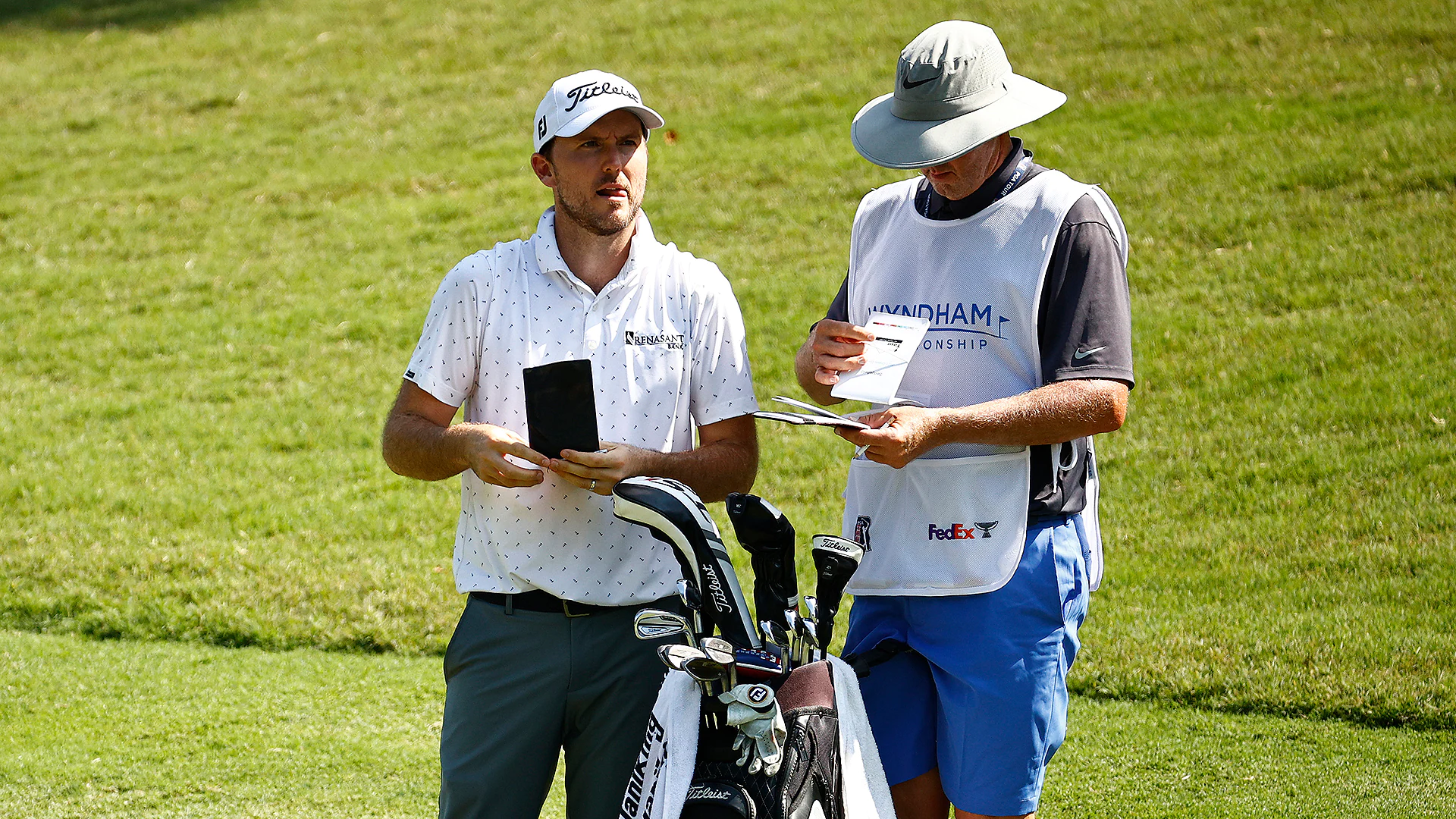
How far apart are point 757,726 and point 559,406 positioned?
3.32ft

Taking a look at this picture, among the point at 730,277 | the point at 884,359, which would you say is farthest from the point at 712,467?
the point at 730,277

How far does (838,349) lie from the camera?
305 centimetres

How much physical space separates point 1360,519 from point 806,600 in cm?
507

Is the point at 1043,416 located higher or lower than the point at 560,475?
higher

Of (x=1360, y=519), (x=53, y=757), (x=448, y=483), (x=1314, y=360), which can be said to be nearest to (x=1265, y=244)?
(x=1314, y=360)

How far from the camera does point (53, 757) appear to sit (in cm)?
504

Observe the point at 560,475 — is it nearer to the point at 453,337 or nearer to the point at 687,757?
the point at 453,337

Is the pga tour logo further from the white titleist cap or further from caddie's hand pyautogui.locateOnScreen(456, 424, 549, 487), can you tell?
the white titleist cap

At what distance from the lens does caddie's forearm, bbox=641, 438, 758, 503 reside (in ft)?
10.7

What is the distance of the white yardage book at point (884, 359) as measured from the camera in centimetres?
291

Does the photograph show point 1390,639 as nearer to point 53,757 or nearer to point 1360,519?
point 1360,519

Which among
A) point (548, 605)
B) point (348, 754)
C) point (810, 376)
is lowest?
point (348, 754)

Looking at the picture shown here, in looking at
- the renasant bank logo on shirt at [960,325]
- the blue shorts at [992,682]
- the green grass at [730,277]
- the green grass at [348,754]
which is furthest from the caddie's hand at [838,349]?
the green grass at [730,277]

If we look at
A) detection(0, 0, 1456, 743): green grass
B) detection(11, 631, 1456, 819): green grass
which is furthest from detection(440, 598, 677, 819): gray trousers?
detection(0, 0, 1456, 743): green grass
